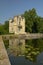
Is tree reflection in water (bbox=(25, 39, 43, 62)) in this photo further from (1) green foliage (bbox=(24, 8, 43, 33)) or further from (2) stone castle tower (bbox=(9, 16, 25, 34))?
(1) green foliage (bbox=(24, 8, 43, 33))

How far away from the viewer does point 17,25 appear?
4684 cm

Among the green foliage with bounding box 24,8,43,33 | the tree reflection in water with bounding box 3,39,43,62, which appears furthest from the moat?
the green foliage with bounding box 24,8,43,33

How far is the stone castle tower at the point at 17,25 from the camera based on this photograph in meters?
46.5

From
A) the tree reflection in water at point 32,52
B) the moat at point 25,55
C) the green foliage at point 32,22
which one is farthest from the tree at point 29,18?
the moat at point 25,55

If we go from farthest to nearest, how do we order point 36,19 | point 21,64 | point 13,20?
point 36,19 → point 13,20 → point 21,64

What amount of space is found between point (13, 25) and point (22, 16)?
3167 millimetres

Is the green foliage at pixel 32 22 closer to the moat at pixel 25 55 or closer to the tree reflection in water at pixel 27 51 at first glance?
the tree reflection in water at pixel 27 51

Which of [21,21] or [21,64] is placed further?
[21,21]

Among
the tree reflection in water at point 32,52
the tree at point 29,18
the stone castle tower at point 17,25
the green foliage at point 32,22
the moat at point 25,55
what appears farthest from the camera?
the green foliage at point 32,22

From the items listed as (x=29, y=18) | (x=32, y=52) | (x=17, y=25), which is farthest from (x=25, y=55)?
(x=29, y=18)

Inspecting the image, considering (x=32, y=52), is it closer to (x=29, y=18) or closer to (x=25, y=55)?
(x=25, y=55)

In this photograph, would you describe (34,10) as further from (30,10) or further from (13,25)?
(13,25)

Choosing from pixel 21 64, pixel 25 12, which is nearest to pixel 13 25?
pixel 25 12

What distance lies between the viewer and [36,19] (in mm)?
49562
